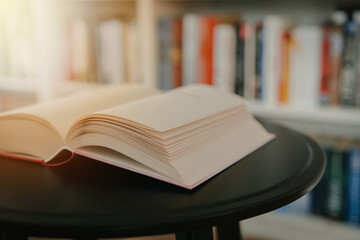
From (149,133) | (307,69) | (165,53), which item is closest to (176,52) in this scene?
(165,53)

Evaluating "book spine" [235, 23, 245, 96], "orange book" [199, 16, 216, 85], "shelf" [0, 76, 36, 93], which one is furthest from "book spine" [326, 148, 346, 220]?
"shelf" [0, 76, 36, 93]

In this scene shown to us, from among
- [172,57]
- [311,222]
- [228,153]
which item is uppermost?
[172,57]

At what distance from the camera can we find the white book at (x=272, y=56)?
4.57 ft

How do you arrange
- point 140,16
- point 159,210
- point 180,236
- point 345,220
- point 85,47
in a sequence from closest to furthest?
point 159,210 → point 180,236 → point 345,220 → point 140,16 → point 85,47

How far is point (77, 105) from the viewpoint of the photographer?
Result: 0.66m

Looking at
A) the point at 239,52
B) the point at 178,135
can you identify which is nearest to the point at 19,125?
the point at 178,135

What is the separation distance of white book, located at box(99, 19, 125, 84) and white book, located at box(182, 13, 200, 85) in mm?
250

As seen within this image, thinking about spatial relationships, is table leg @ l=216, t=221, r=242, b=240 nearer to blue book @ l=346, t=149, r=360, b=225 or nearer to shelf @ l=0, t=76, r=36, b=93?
blue book @ l=346, t=149, r=360, b=225

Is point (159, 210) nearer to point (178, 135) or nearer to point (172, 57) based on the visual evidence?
point (178, 135)

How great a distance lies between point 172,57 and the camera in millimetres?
1545

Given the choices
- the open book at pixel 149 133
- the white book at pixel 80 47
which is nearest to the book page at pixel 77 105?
the open book at pixel 149 133

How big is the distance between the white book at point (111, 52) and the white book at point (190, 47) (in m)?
0.25

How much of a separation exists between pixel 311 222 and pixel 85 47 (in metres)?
1.02

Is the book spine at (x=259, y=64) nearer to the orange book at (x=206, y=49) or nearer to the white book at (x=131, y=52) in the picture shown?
the orange book at (x=206, y=49)
